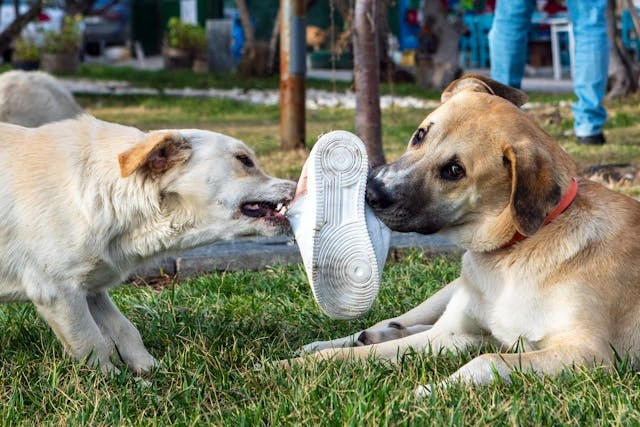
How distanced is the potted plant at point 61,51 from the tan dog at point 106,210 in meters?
19.4

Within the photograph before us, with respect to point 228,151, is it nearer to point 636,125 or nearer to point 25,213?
point 25,213

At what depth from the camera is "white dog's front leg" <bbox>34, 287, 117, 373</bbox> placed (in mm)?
3814

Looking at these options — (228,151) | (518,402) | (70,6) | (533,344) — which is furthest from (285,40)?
(70,6)

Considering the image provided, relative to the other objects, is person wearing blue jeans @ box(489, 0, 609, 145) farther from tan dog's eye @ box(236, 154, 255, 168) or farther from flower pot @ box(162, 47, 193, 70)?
flower pot @ box(162, 47, 193, 70)

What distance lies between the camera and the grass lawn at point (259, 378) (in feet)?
10.3

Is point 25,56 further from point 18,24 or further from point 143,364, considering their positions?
point 143,364

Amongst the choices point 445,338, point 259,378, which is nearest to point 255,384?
point 259,378

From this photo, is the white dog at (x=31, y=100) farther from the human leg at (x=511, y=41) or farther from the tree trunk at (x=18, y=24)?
the tree trunk at (x=18, y=24)

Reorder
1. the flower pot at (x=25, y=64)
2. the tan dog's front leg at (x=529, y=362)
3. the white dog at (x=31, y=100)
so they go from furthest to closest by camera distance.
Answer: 1. the flower pot at (x=25, y=64)
2. the white dog at (x=31, y=100)
3. the tan dog's front leg at (x=529, y=362)

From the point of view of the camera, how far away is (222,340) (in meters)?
4.12

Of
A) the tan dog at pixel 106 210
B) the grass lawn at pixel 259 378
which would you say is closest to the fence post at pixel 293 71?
the grass lawn at pixel 259 378

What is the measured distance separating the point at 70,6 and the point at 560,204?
16386mm

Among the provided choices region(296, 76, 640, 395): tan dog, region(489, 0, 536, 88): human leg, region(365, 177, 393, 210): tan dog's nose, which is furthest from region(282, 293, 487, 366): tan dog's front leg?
region(489, 0, 536, 88): human leg

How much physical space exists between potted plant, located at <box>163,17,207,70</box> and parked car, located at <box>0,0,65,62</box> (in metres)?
2.56
